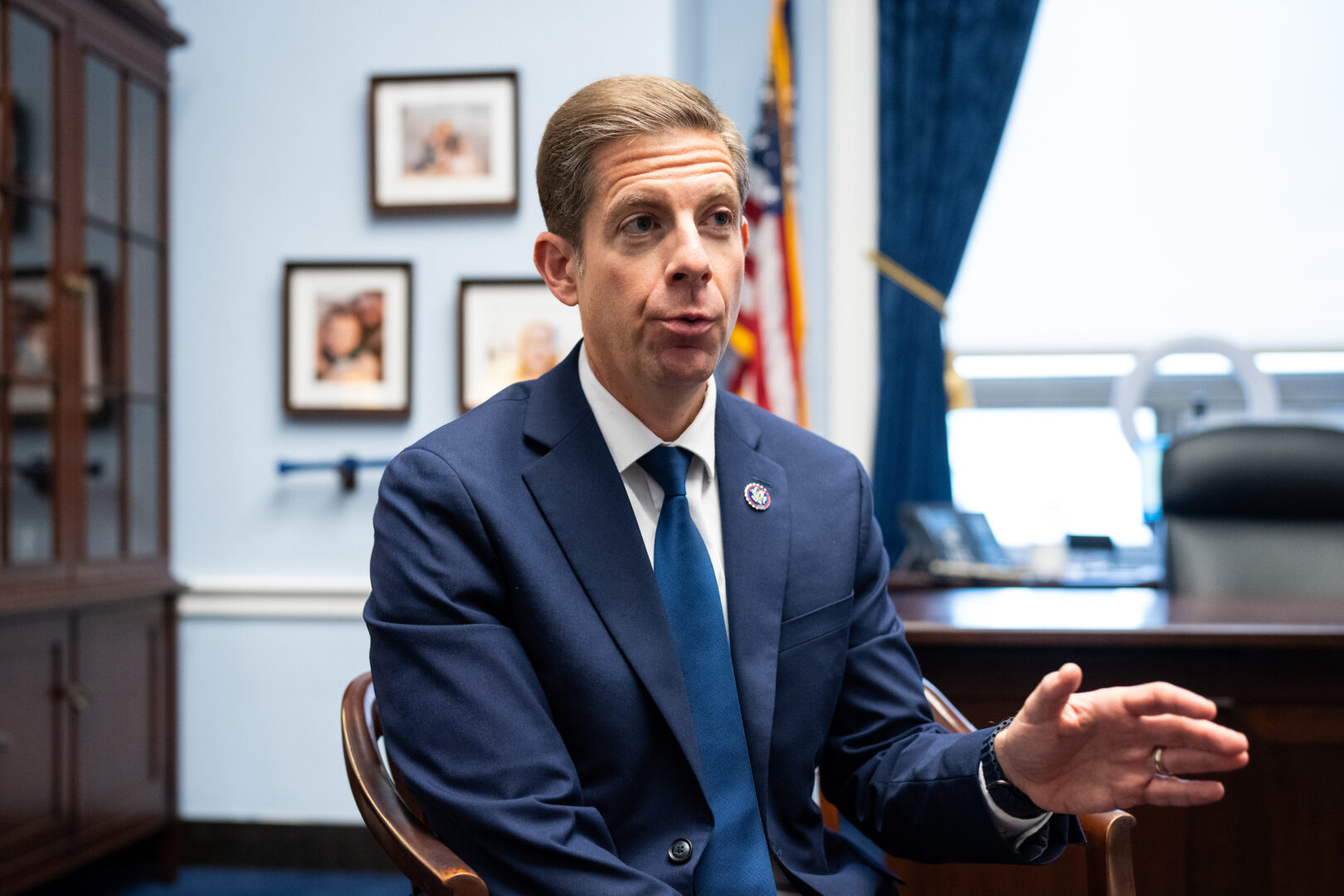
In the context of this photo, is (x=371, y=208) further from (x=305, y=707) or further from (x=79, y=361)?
(x=305, y=707)

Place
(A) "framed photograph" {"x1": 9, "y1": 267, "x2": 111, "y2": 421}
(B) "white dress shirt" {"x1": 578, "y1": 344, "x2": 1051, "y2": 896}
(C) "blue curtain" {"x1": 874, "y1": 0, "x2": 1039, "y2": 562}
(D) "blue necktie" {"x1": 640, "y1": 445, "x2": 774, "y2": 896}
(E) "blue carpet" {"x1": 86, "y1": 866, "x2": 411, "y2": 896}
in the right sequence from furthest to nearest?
(C) "blue curtain" {"x1": 874, "y1": 0, "x2": 1039, "y2": 562} → (E) "blue carpet" {"x1": 86, "y1": 866, "x2": 411, "y2": 896} → (A) "framed photograph" {"x1": 9, "y1": 267, "x2": 111, "y2": 421} → (B) "white dress shirt" {"x1": 578, "y1": 344, "x2": 1051, "y2": 896} → (D) "blue necktie" {"x1": 640, "y1": 445, "x2": 774, "y2": 896}

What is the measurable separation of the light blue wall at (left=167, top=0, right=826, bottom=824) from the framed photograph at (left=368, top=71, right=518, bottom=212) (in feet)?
0.17

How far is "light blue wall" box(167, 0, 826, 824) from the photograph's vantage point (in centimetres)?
329

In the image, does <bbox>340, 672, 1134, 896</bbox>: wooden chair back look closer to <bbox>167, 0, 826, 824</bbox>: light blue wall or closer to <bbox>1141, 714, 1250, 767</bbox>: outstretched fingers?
<bbox>1141, 714, 1250, 767</bbox>: outstretched fingers

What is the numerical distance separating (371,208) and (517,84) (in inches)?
23.4

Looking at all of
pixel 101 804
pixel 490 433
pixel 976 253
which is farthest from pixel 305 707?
pixel 976 253

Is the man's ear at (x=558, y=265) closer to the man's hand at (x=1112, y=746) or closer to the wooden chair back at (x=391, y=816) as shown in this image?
the wooden chair back at (x=391, y=816)

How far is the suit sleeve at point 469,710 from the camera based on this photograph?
980mm

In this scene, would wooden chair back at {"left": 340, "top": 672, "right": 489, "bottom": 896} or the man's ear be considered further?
the man's ear

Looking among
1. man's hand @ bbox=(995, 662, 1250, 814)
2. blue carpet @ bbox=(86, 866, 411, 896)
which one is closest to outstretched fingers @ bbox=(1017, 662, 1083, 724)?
man's hand @ bbox=(995, 662, 1250, 814)

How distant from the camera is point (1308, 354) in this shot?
12.1 feet

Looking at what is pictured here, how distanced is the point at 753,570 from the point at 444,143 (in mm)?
2504

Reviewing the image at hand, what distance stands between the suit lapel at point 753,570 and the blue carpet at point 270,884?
7.54 feet

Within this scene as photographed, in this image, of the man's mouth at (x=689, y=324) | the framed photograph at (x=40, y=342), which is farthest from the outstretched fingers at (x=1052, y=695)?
the framed photograph at (x=40, y=342)
